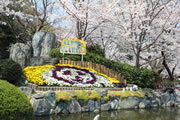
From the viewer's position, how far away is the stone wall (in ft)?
18.2

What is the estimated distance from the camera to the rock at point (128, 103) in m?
7.44

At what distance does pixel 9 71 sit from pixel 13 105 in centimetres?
460

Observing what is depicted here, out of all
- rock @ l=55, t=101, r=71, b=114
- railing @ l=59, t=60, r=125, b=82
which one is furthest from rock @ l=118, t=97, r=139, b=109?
railing @ l=59, t=60, r=125, b=82

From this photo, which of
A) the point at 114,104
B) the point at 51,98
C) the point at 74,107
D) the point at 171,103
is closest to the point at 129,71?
the point at 171,103

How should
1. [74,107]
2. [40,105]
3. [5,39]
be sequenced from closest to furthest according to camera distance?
[40,105] → [74,107] → [5,39]

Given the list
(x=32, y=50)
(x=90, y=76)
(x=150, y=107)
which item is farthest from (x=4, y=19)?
(x=150, y=107)

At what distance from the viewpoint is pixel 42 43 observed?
11953 millimetres

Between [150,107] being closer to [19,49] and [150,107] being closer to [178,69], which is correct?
[19,49]

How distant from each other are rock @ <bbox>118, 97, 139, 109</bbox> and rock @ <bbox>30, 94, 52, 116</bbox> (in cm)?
331

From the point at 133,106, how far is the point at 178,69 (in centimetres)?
1316

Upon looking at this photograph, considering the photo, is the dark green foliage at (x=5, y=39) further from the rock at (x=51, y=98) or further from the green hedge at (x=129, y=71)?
the rock at (x=51, y=98)

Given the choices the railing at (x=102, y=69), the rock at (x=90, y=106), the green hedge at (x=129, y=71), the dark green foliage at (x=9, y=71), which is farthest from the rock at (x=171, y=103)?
the dark green foliage at (x=9, y=71)

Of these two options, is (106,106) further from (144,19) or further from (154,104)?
(144,19)

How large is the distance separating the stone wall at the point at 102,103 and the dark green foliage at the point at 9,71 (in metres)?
2.25
